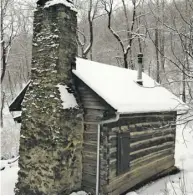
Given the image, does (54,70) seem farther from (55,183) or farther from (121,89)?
(55,183)

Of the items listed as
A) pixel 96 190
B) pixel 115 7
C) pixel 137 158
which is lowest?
pixel 96 190

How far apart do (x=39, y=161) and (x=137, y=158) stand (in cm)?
370

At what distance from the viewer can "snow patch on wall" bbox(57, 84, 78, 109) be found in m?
9.24

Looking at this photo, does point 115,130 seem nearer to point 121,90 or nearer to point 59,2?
point 121,90

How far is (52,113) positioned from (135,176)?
407cm

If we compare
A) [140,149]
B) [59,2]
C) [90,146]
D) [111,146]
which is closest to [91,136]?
[90,146]

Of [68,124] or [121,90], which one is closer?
[68,124]

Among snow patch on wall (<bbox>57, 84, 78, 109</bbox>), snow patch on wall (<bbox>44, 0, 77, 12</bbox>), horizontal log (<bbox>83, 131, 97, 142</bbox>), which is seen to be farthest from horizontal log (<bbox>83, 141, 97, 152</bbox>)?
snow patch on wall (<bbox>44, 0, 77, 12</bbox>)

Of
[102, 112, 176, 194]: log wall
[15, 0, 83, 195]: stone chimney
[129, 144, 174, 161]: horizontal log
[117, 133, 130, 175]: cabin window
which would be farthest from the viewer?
[129, 144, 174, 161]: horizontal log

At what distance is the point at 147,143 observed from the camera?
11.6 m

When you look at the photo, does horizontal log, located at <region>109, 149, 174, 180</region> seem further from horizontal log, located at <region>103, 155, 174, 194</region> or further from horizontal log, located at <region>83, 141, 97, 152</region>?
horizontal log, located at <region>83, 141, 97, 152</region>

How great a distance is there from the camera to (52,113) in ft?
30.3

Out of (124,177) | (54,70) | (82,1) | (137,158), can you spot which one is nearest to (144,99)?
(137,158)

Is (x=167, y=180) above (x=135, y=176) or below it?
below
